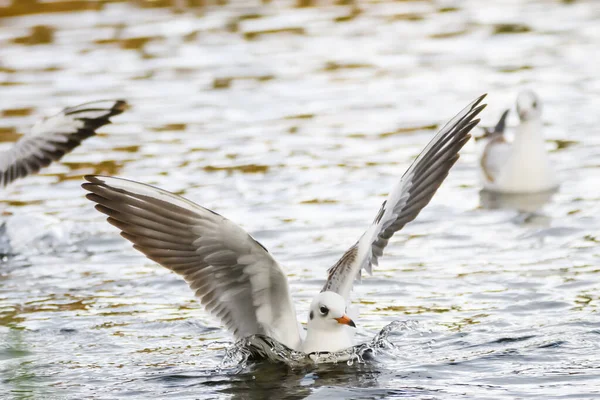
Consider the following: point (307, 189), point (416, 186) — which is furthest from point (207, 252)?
point (307, 189)

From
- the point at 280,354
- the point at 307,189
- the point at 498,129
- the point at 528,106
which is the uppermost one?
the point at 528,106

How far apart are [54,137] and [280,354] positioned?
355cm

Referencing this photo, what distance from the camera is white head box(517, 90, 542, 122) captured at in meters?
11.5

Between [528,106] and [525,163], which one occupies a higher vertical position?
[528,106]

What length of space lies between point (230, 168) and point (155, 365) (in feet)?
17.0

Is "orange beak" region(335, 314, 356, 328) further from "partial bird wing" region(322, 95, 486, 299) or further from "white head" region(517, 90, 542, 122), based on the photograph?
"white head" region(517, 90, 542, 122)

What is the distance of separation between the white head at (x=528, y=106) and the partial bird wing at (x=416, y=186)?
3.98 metres

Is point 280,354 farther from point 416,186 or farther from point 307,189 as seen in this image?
point 307,189

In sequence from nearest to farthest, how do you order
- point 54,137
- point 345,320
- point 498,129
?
1. point 345,320
2. point 54,137
3. point 498,129

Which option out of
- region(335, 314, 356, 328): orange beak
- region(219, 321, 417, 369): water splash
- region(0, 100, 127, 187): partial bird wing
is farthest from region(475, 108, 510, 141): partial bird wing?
region(335, 314, 356, 328): orange beak

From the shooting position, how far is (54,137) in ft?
32.5

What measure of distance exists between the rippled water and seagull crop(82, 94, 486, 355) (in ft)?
0.95

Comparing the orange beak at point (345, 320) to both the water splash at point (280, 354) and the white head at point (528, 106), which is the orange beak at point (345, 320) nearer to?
the water splash at point (280, 354)

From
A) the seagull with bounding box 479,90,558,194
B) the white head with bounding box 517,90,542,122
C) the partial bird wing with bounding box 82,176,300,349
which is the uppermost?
the partial bird wing with bounding box 82,176,300,349
